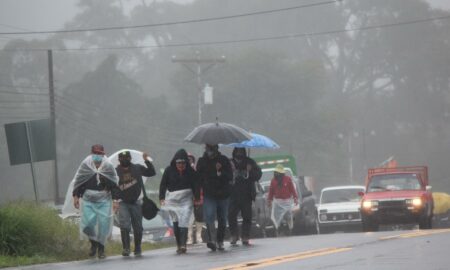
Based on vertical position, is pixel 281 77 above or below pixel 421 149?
above

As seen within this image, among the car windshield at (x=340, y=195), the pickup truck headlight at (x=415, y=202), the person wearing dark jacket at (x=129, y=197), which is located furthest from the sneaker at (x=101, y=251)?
the car windshield at (x=340, y=195)

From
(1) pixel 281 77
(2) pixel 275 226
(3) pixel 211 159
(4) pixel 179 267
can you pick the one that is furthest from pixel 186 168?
(1) pixel 281 77

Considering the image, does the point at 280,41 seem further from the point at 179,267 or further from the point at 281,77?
the point at 179,267

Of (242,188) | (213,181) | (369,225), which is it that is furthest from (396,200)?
(213,181)

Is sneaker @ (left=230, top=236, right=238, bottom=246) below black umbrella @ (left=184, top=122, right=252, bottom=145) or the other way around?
below

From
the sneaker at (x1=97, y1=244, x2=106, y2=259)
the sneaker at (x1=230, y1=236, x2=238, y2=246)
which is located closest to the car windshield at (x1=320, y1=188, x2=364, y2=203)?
the sneaker at (x1=230, y1=236, x2=238, y2=246)

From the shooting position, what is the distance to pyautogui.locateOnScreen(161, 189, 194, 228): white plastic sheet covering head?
17750 mm

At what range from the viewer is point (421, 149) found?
102m

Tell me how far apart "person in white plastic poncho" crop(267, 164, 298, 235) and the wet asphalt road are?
6.51m

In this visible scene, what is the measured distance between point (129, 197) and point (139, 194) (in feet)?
0.61

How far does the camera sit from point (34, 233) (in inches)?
712

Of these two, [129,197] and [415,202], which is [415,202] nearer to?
[415,202]

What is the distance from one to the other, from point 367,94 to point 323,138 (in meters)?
20.3

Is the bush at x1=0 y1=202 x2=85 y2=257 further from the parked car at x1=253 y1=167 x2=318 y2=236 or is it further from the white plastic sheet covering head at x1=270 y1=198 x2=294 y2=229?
the parked car at x1=253 y1=167 x2=318 y2=236
